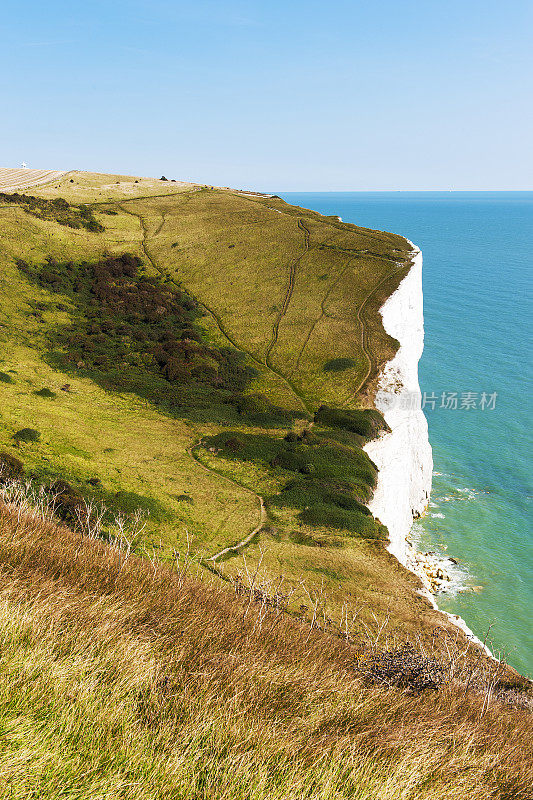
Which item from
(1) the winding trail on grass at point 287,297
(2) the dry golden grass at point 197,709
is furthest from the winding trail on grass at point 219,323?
(2) the dry golden grass at point 197,709

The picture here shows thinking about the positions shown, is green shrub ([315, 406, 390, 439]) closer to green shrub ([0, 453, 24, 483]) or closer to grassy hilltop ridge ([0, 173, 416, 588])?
grassy hilltop ridge ([0, 173, 416, 588])

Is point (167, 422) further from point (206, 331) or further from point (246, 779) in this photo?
point (246, 779)

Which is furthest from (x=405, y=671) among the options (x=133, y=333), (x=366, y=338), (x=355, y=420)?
(x=133, y=333)

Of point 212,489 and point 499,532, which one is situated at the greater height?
point 212,489

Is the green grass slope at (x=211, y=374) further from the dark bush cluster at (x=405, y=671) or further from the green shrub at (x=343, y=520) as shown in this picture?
the dark bush cluster at (x=405, y=671)

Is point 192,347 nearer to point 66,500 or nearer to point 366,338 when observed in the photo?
point 366,338

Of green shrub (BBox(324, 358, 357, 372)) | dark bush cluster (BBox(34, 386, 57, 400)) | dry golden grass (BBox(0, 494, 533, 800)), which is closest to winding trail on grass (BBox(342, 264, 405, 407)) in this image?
green shrub (BBox(324, 358, 357, 372))

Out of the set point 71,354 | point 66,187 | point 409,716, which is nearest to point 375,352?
point 71,354
